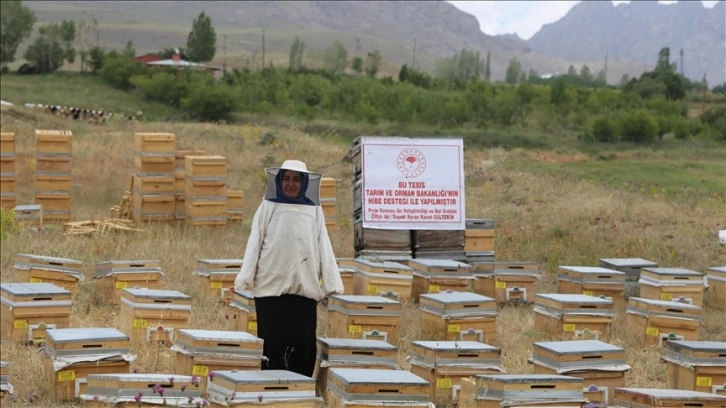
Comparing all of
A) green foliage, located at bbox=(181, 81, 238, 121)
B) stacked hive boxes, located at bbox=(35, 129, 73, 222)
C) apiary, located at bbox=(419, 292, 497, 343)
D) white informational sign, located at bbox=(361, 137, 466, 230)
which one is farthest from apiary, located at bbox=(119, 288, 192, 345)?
green foliage, located at bbox=(181, 81, 238, 121)

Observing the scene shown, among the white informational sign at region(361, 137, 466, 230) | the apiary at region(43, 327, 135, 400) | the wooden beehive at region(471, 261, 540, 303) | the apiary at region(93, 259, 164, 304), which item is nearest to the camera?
the apiary at region(43, 327, 135, 400)

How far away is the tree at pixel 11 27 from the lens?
294 ft

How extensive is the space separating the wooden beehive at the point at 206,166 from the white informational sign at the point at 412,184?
3811mm

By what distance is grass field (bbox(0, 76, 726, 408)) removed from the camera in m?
11.1

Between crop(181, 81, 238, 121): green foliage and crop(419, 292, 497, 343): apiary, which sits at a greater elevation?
crop(181, 81, 238, 121): green foliage

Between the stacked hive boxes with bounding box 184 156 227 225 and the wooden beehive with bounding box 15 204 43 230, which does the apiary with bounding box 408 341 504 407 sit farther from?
the wooden beehive with bounding box 15 204 43 230

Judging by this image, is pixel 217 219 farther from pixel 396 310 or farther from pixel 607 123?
pixel 607 123

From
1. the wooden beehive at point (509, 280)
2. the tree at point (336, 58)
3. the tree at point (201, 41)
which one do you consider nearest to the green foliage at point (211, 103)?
the wooden beehive at point (509, 280)

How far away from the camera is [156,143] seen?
18062mm

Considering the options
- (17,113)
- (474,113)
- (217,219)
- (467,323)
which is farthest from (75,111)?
(467,323)

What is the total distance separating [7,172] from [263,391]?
513 inches

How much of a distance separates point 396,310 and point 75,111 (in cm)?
3839

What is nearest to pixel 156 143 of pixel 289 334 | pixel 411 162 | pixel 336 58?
pixel 411 162

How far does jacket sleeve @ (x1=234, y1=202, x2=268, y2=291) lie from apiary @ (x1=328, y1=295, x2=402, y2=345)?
1.94 m
